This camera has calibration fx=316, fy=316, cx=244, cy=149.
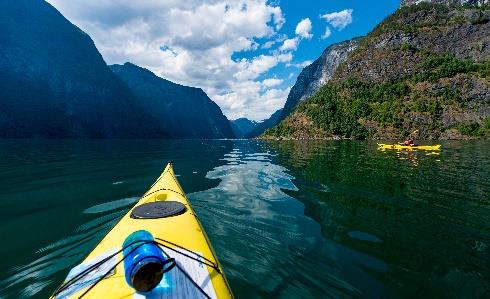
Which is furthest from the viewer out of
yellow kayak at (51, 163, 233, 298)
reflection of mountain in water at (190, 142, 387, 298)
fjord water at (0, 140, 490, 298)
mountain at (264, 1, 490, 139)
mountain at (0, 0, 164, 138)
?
mountain at (0, 0, 164, 138)

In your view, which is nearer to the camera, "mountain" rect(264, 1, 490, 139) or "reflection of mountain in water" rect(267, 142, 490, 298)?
"reflection of mountain in water" rect(267, 142, 490, 298)

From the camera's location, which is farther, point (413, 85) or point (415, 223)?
point (413, 85)

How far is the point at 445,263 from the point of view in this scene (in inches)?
294

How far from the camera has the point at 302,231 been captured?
9734mm

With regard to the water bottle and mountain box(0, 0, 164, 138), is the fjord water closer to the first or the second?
the water bottle

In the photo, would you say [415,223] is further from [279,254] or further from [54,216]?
[54,216]

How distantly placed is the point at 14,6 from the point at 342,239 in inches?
10124

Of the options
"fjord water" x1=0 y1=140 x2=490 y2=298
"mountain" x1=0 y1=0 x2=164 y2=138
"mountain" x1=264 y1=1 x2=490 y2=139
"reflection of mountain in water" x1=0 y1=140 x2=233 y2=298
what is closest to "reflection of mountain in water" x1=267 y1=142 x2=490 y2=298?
"fjord water" x1=0 y1=140 x2=490 y2=298

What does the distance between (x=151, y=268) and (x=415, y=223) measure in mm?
9351

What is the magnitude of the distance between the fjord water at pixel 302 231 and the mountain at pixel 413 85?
103m

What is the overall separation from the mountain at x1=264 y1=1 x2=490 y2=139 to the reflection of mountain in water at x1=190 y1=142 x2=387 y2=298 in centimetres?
10837

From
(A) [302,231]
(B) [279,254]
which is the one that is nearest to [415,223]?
(A) [302,231]

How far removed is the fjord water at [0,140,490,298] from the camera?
257 inches

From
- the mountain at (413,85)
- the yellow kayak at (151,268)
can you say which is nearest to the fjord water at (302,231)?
the yellow kayak at (151,268)
